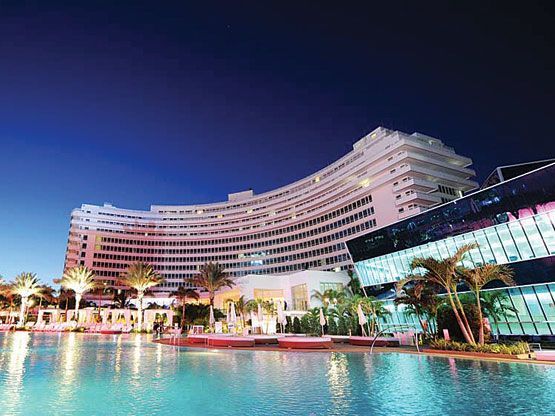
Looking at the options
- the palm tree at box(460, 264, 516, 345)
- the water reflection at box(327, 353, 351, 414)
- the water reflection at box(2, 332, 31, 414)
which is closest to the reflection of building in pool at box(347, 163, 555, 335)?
the palm tree at box(460, 264, 516, 345)

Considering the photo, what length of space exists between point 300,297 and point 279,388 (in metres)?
48.3

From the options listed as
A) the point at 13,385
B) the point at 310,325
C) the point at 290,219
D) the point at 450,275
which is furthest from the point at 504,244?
the point at 290,219

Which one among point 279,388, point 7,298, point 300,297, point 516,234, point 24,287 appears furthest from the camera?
point 7,298

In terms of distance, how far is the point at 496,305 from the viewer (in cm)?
2897

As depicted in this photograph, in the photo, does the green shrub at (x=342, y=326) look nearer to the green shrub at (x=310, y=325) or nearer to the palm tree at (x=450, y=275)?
the green shrub at (x=310, y=325)

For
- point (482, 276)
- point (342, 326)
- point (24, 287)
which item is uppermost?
point (24, 287)

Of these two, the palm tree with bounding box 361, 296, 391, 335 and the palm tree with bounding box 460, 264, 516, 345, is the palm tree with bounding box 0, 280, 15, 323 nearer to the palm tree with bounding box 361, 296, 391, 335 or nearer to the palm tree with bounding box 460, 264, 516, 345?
the palm tree with bounding box 361, 296, 391, 335

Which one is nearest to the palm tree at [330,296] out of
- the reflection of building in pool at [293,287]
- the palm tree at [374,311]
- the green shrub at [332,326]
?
the reflection of building in pool at [293,287]

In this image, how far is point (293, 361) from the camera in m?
19.3

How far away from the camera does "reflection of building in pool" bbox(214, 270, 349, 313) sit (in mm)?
57812

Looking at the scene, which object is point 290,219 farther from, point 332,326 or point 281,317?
point 332,326

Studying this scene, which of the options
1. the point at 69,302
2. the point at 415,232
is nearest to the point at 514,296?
the point at 415,232

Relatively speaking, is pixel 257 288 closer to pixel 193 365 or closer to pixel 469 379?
pixel 193 365

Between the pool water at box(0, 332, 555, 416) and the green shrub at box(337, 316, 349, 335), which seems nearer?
the pool water at box(0, 332, 555, 416)
